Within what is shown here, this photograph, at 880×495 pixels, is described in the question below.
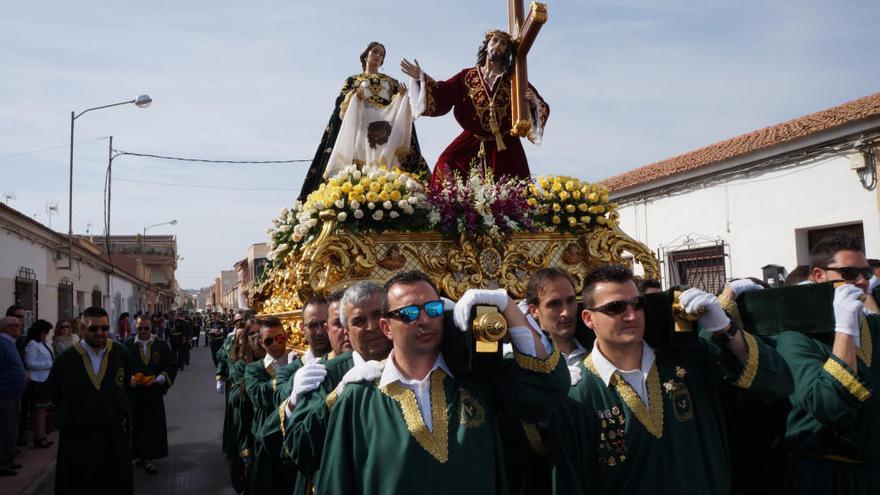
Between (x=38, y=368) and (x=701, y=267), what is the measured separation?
1036 centimetres

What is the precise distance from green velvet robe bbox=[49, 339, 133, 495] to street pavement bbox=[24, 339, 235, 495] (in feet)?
3.60

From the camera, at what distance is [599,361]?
2.76 metres

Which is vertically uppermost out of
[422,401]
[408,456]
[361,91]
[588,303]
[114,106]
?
[114,106]

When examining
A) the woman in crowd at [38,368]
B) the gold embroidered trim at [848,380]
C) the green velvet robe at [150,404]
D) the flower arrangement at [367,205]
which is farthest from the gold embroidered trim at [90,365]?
the gold embroidered trim at [848,380]

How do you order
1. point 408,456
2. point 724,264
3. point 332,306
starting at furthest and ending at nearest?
point 724,264, point 332,306, point 408,456

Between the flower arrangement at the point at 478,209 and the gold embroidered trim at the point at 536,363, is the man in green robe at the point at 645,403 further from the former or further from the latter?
the flower arrangement at the point at 478,209

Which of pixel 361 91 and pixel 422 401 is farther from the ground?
pixel 361 91

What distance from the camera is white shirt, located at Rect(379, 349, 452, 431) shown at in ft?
8.11

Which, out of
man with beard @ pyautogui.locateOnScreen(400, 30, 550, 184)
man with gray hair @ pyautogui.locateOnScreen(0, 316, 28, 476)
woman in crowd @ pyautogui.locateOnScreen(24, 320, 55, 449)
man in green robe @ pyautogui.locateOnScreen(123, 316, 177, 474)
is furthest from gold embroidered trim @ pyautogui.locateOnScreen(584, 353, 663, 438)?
woman in crowd @ pyautogui.locateOnScreen(24, 320, 55, 449)

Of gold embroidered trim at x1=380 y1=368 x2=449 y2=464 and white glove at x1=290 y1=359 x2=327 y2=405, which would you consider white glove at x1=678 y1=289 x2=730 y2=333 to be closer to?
gold embroidered trim at x1=380 y1=368 x2=449 y2=464

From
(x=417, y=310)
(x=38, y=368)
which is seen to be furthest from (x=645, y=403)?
(x=38, y=368)

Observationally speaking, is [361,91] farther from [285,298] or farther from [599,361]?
[599,361]

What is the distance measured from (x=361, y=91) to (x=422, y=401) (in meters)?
3.83

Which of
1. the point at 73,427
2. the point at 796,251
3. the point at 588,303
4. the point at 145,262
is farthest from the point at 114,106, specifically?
the point at 145,262
